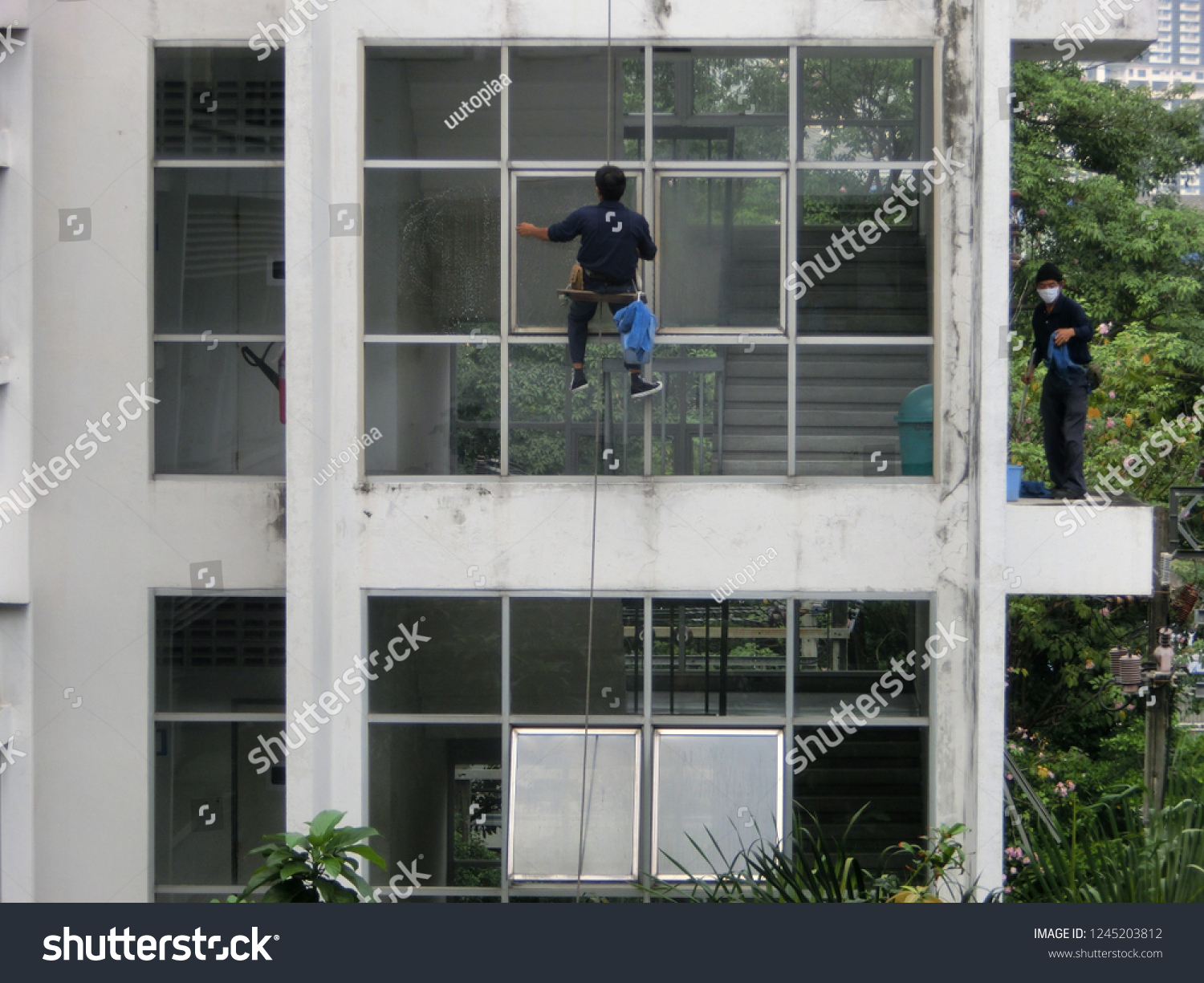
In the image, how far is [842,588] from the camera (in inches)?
336

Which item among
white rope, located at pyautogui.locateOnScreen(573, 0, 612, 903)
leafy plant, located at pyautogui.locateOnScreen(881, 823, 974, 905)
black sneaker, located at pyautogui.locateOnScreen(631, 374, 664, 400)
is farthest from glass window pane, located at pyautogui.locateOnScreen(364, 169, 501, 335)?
leafy plant, located at pyautogui.locateOnScreen(881, 823, 974, 905)

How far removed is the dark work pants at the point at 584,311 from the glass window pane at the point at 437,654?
1.80 metres

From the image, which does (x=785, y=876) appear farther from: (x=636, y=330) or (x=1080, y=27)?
(x=1080, y=27)

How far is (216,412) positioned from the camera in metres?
9.38

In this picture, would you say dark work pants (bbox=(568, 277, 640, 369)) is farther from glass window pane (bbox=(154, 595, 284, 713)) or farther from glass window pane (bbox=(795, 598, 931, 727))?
glass window pane (bbox=(154, 595, 284, 713))

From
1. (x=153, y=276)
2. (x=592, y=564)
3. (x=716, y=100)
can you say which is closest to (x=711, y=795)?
(x=592, y=564)

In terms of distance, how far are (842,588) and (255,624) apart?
4271 mm

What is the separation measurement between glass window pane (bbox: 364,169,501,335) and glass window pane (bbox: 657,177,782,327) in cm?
119

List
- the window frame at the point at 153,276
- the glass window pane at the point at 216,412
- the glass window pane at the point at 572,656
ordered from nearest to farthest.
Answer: the glass window pane at the point at 572,656
the window frame at the point at 153,276
the glass window pane at the point at 216,412

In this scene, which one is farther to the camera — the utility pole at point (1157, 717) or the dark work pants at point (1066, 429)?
the utility pole at point (1157, 717)

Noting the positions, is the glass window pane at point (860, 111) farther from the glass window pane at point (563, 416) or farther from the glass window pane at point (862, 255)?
the glass window pane at point (563, 416)

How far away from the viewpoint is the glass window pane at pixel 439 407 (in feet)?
28.5

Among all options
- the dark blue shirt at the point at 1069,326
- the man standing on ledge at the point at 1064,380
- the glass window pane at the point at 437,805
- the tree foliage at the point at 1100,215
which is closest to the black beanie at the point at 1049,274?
the man standing on ledge at the point at 1064,380

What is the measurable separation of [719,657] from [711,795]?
927mm
